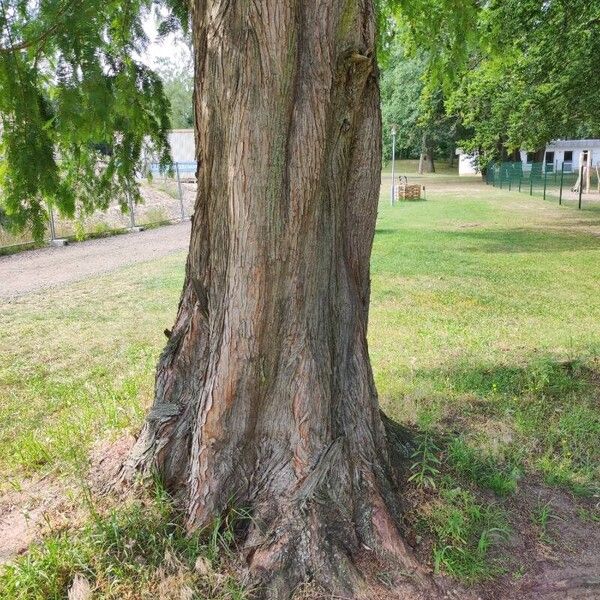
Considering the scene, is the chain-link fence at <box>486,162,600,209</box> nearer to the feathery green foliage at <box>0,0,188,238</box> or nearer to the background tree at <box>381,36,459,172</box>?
the background tree at <box>381,36,459,172</box>

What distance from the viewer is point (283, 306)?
296cm

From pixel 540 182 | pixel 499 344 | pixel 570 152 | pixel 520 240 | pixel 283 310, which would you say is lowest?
pixel 520 240

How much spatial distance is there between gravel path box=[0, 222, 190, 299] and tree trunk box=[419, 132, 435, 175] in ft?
133

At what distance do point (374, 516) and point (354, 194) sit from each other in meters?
1.57

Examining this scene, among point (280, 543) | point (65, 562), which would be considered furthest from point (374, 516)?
point (65, 562)

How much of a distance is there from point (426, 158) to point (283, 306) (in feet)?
213

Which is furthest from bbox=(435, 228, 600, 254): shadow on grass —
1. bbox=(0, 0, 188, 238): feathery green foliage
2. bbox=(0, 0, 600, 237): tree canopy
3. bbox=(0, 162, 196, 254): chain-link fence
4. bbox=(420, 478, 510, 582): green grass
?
bbox=(420, 478, 510, 582): green grass

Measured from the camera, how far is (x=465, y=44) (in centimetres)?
723

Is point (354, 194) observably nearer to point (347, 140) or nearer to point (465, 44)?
point (347, 140)

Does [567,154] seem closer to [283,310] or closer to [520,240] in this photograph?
[520,240]

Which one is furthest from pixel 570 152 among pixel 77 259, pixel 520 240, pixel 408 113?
pixel 77 259

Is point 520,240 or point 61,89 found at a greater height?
point 61,89

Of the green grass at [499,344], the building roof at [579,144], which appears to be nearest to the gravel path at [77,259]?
the green grass at [499,344]

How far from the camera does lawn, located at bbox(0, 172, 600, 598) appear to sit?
11.4 ft
